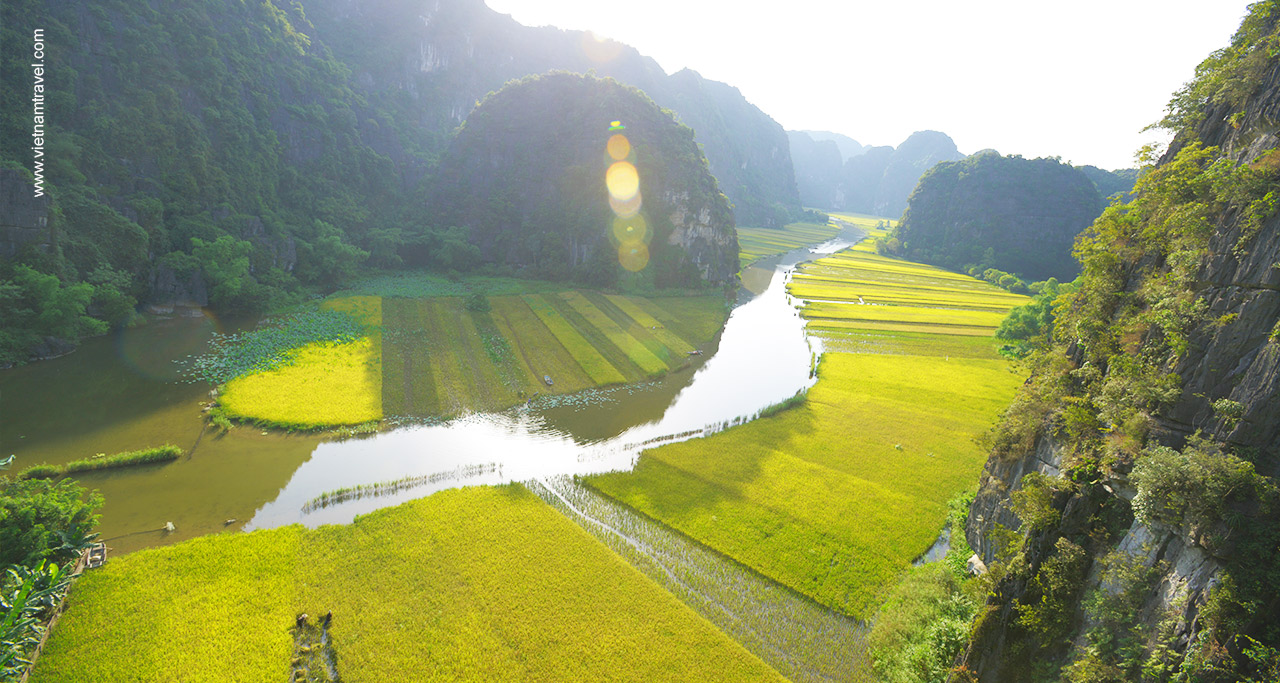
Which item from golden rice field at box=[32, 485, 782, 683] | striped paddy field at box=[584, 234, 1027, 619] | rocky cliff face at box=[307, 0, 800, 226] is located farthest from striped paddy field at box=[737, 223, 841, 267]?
golden rice field at box=[32, 485, 782, 683]

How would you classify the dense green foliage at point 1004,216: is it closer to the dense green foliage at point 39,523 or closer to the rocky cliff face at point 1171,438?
the rocky cliff face at point 1171,438

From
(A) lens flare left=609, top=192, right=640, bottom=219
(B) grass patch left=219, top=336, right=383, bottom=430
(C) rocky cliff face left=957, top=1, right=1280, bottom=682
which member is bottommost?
(B) grass patch left=219, top=336, right=383, bottom=430

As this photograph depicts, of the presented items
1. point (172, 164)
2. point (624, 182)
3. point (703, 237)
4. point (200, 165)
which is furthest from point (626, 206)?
point (172, 164)

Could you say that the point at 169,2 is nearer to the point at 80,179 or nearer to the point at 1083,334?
the point at 80,179

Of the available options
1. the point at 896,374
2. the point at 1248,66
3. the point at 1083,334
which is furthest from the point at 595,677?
the point at 896,374

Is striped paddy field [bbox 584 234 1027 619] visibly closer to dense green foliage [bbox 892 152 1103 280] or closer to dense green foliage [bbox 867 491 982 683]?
dense green foliage [bbox 867 491 982 683]
